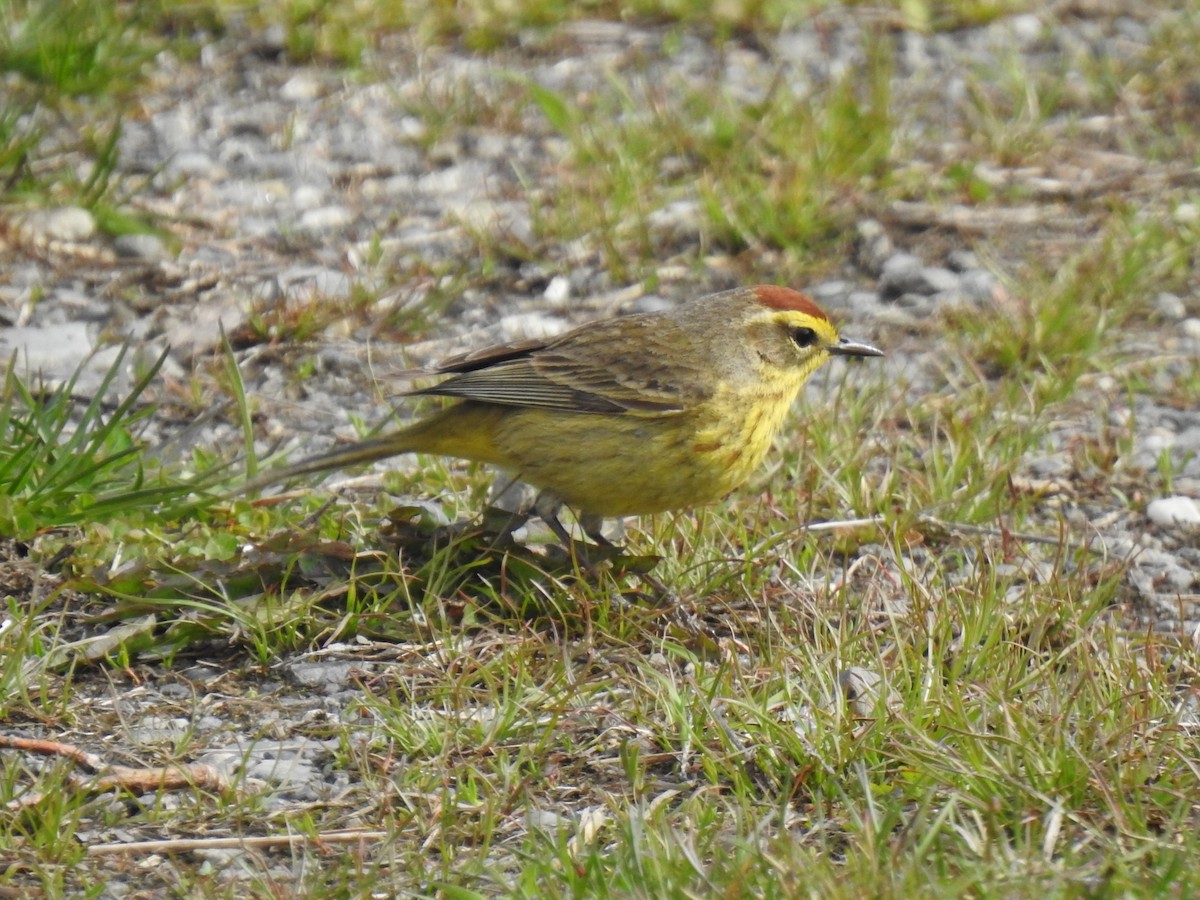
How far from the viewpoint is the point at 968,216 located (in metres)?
7.96

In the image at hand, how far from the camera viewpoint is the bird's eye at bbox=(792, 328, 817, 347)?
5.73 meters

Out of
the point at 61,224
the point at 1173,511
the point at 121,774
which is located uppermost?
the point at 61,224

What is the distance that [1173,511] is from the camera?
5.79 metres

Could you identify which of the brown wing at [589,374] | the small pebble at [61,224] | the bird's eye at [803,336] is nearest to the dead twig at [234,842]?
the brown wing at [589,374]

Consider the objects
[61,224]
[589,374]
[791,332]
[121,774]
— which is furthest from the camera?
[61,224]

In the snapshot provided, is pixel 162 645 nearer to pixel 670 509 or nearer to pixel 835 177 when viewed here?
pixel 670 509

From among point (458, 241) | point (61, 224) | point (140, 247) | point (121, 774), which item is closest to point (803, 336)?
point (458, 241)

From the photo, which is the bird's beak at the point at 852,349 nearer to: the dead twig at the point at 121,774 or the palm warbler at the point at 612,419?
the palm warbler at the point at 612,419

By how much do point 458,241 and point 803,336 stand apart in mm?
2349

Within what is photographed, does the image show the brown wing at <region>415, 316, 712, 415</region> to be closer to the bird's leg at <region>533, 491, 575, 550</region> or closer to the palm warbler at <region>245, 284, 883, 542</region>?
the palm warbler at <region>245, 284, 883, 542</region>

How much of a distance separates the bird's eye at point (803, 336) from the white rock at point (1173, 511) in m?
1.32

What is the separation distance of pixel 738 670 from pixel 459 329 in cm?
311

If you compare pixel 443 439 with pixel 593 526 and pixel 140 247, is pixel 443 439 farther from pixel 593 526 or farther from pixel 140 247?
pixel 140 247

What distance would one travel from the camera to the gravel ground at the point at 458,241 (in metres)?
6.18
